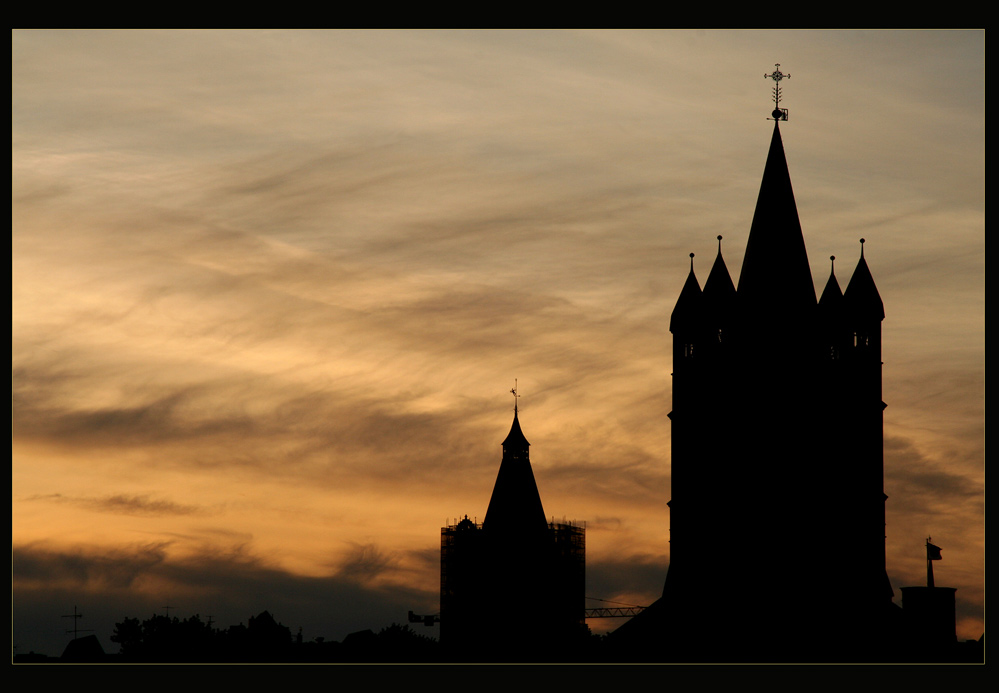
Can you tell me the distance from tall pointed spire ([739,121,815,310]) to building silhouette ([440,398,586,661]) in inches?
1151

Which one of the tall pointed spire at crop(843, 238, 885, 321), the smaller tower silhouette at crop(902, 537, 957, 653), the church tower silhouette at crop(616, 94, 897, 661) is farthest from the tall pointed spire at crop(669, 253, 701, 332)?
the smaller tower silhouette at crop(902, 537, 957, 653)

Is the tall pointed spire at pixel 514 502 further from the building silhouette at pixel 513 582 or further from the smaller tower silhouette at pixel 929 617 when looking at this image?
the smaller tower silhouette at pixel 929 617

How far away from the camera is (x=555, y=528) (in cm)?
13150

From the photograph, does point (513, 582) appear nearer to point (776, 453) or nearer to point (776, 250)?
point (776, 453)

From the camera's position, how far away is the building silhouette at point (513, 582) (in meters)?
120

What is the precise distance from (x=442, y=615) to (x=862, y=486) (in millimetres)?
40689

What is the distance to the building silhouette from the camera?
120 meters

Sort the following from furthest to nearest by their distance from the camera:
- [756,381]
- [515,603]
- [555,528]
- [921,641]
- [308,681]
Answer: [555,528], [515,603], [756,381], [921,641], [308,681]

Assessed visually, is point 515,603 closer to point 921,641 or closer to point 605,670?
point 921,641

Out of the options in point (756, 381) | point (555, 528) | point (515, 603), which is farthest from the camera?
point (555, 528)

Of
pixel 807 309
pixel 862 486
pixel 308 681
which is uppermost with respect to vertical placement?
pixel 807 309

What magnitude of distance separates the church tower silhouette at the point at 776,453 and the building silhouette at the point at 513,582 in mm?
22188

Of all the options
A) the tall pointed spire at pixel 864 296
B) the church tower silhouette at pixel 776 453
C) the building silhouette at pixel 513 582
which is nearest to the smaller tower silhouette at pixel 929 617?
the church tower silhouette at pixel 776 453

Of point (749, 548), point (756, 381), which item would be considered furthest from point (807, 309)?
point (749, 548)
